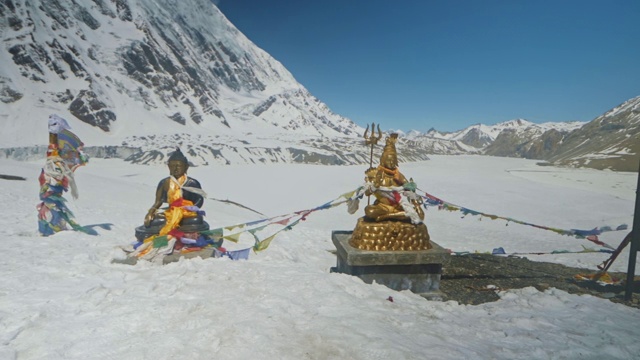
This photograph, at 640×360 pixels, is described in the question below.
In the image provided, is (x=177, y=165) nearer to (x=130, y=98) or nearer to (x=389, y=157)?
(x=389, y=157)

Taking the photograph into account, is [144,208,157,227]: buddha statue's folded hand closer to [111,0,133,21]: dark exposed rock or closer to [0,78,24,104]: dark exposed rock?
[0,78,24,104]: dark exposed rock

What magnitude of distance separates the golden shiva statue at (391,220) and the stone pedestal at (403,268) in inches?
6.5

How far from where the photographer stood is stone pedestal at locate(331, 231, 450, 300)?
230 inches

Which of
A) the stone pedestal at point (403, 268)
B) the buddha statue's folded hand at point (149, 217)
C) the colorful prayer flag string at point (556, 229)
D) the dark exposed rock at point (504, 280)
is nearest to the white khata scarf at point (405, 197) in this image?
the stone pedestal at point (403, 268)

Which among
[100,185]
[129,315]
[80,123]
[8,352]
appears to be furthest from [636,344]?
[80,123]

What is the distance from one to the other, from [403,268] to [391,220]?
90 cm

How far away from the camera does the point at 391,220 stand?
243 inches

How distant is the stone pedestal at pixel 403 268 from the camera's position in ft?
19.2

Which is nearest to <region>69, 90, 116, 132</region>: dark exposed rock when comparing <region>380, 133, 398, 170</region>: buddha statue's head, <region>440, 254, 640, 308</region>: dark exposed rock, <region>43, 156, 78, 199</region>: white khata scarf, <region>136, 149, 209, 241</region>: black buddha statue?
<region>43, 156, 78, 199</region>: white khata scarf

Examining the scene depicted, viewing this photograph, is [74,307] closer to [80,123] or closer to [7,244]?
[7,244]

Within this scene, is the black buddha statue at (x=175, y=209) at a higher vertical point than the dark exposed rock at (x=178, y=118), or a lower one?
lower

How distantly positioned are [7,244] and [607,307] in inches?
475

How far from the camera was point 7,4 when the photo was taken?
270ft

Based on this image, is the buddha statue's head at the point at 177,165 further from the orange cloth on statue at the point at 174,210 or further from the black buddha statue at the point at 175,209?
the orange cloth on statue at the point at 174,210
